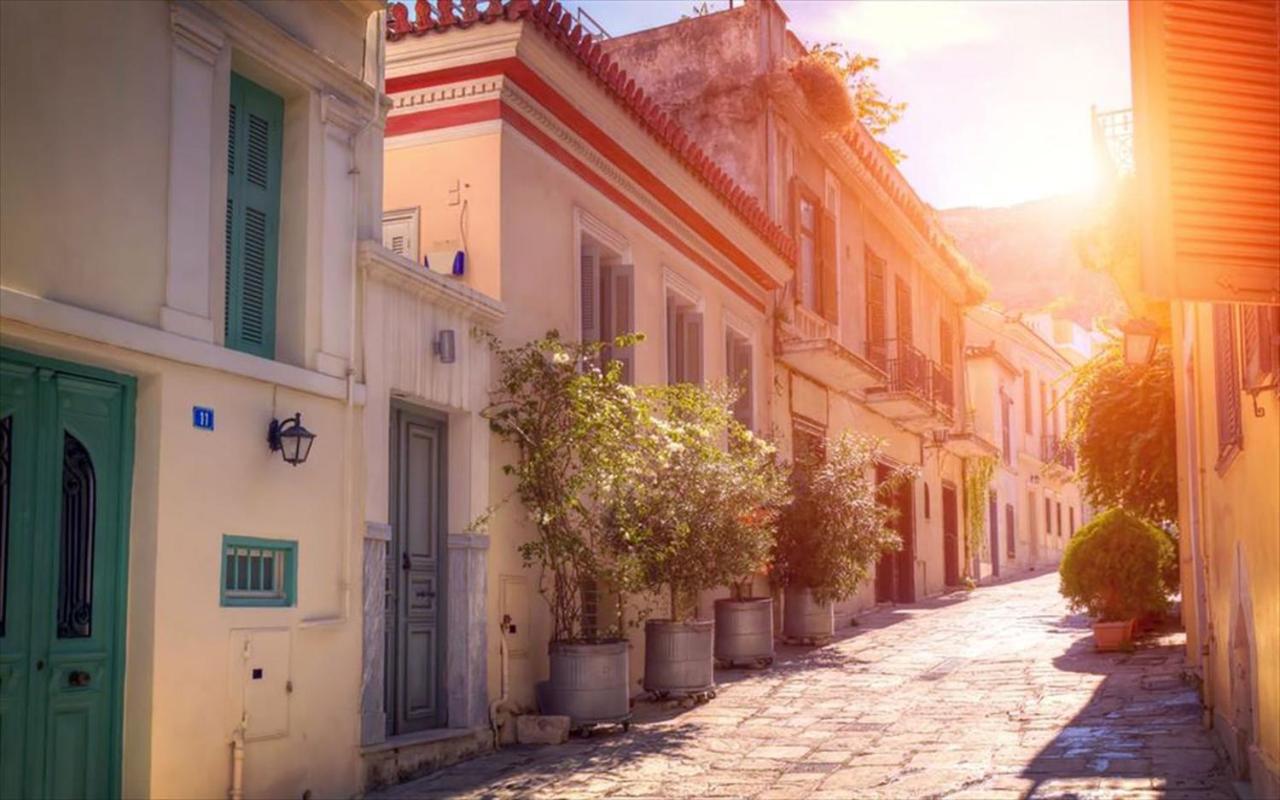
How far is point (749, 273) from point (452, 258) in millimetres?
6936

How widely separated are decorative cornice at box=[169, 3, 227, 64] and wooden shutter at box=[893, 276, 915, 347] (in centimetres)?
1743

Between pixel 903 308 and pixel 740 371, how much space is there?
8.56 m

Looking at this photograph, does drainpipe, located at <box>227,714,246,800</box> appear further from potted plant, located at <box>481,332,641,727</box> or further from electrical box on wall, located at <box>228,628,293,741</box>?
potted plant, located at <box>481,332,641,727</box>

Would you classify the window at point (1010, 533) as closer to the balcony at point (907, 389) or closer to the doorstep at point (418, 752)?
the balcony at point (907, 389)

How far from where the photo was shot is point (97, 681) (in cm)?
712

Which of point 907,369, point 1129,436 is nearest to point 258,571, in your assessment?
point 1129,436

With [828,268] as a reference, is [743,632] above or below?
below

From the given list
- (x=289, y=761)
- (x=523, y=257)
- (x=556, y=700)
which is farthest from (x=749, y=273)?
(x=289, y=761)

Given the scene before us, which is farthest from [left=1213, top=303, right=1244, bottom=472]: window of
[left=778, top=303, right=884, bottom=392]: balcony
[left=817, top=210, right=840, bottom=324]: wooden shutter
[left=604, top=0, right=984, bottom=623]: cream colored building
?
[left=817, top=210, right=840, bottom=324]: wooden shutter

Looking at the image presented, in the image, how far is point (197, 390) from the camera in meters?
7.75

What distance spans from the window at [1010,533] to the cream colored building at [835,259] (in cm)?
997

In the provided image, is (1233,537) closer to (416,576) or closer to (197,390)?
(416,576)

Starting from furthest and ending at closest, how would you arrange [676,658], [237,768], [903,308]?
[903,308], [676,658], [237,768]

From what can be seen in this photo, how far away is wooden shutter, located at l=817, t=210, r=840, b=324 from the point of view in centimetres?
2086
